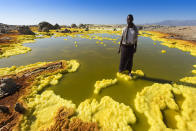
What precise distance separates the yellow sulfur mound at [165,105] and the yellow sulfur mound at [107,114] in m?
0.67

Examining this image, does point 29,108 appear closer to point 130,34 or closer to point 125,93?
point 125,93

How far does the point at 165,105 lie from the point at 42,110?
5288mm

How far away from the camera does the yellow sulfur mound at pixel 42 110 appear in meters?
3.20

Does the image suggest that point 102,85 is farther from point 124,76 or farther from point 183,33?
point 183,33

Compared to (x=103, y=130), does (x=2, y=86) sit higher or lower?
higher

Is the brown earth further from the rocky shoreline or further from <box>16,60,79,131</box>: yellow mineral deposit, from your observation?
<box>16,60,79,131</box>: yellow mineral deposit

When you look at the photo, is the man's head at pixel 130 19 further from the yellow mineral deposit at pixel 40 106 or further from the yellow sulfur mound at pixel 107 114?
the yellow mineral deposit at pixel 40 106

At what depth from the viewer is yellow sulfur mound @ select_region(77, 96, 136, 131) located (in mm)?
3142

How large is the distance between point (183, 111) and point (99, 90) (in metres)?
3.64

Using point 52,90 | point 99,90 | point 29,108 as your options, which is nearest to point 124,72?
point 99,90

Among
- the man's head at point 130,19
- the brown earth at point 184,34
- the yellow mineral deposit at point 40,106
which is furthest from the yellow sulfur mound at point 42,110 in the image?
the brown earth at point 184,34

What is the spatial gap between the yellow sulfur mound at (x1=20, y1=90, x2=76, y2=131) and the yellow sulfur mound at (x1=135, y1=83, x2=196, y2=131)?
3.08 metres

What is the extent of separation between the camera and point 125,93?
470cm

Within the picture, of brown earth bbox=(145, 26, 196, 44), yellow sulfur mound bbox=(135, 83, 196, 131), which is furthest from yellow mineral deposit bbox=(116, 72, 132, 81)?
brown earth bbox=(145, 26, 196, 44)
